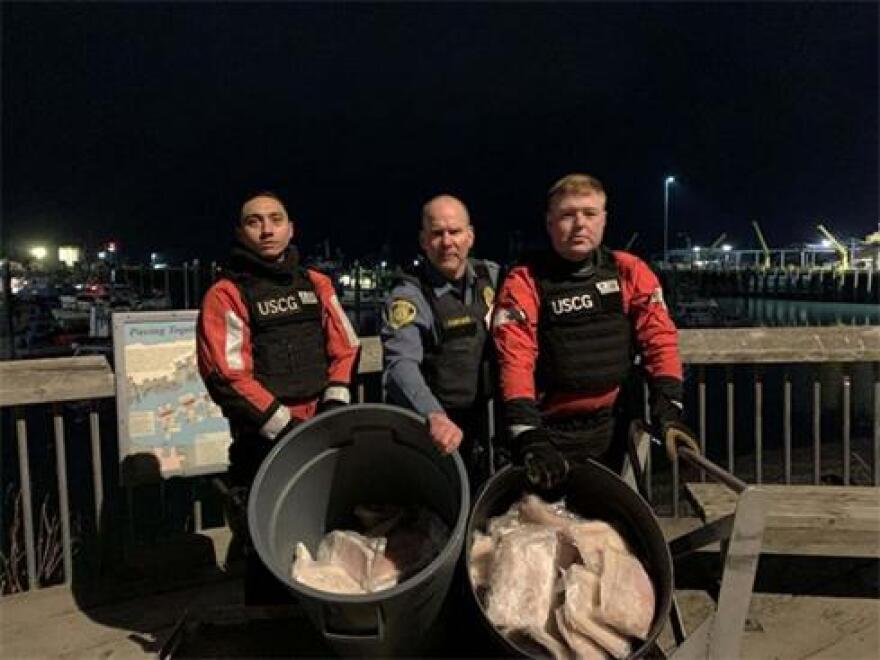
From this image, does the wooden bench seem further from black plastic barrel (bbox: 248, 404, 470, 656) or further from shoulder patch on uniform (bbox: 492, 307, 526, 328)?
black plastic barrel (bbox: 248, 404, 470, 656)

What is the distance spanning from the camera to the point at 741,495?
7.41 ft

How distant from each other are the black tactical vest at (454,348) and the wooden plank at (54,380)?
6.07 ft

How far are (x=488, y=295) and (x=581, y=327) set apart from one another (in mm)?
437

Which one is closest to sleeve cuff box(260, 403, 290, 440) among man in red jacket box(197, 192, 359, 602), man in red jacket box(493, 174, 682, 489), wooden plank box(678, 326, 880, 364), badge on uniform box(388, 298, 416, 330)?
man in red jacket box(197, 192, 359, 602)

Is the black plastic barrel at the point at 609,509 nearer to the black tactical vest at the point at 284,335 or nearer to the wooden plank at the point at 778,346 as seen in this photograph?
the black tactical vest at the point at 284,335

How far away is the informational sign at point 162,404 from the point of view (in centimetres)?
395

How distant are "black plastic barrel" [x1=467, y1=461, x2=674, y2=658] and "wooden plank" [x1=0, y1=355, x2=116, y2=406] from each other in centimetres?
228

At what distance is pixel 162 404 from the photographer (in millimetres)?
4055

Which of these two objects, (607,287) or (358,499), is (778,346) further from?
(358,499)

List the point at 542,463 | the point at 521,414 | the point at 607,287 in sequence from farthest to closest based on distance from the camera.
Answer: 1. the point at 607,287
2. the point at 521,414
3. the point at 542,463

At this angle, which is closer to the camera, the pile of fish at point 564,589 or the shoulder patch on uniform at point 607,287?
the pile of fish at point 564,589

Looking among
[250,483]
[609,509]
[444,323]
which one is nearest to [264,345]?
[250,483]

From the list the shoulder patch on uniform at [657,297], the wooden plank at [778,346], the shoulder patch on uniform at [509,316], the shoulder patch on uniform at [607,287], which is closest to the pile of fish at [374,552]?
the shoulder patch on uniform at [509,316]

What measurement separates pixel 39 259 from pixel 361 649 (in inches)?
4888
